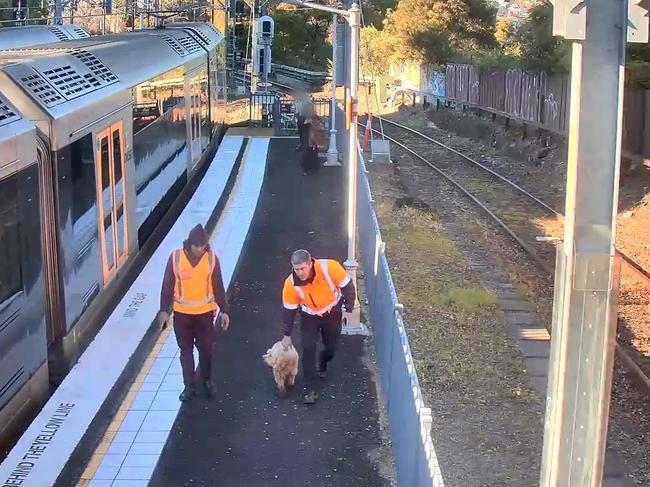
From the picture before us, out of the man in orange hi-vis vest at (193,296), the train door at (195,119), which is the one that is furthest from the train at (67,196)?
the train door at (195,119)

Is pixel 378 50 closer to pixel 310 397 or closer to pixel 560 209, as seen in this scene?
pixel 560 209

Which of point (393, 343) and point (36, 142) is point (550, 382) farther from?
point (36, 142)

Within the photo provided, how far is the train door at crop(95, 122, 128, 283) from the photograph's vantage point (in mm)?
9297

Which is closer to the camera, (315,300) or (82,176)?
(315,300)

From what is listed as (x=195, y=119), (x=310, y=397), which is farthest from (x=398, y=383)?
(x=195, y=119)

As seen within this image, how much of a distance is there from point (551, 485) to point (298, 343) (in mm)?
6046

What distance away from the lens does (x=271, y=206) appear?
56.3ft

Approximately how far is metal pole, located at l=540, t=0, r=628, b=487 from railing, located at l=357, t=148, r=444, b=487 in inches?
49.8

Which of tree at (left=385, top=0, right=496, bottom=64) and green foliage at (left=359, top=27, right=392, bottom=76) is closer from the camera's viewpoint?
tree at (left=385, top=0, right=496, bottom=64)

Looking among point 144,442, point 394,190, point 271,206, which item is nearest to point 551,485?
point 144,442

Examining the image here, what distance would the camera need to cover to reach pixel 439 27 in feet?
151

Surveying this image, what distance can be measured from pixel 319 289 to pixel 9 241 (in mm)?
2665

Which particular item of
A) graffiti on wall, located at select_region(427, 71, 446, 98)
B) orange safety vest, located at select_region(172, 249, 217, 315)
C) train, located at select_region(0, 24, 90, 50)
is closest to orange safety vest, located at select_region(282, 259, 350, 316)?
orange safety vest, located at select_region(172, 249, 217, 315)

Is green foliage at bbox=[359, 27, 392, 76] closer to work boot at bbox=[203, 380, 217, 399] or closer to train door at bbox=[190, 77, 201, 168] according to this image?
train door at bbox=[190, 77, 201, 168]
